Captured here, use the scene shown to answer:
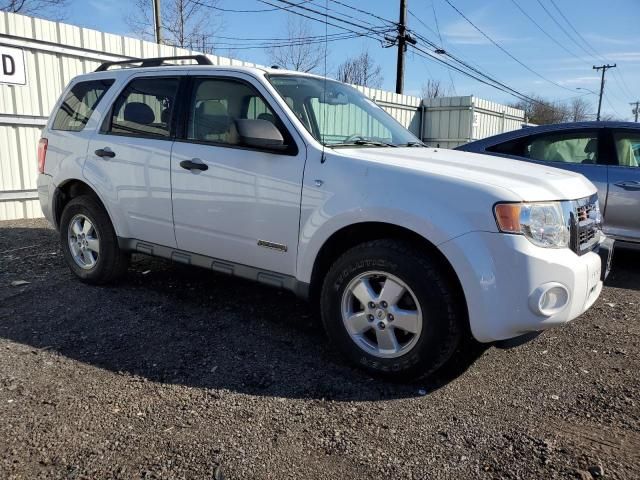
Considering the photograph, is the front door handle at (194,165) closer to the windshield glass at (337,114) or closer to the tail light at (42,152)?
the windshield glass at (337,114)

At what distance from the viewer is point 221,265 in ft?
13.0

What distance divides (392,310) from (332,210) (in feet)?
2.34

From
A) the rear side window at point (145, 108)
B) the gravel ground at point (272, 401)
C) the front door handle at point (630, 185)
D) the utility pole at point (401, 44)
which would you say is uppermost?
the utility pole at point (401, 44)

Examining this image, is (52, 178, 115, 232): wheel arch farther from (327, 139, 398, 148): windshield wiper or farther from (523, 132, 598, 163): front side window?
(523, 132, 598, 163): front side window

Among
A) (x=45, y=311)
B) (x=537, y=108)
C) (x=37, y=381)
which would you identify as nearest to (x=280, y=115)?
(x=37, y=381)

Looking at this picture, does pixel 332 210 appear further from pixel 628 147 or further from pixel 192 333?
pixel 628 147

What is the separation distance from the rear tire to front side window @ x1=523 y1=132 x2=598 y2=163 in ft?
15.1

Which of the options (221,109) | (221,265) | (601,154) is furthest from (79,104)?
(601,154)

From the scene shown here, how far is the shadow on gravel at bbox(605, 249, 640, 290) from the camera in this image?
5.47 metres

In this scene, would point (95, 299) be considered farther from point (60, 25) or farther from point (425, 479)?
point (60, 25)

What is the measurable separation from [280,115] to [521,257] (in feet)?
6.04

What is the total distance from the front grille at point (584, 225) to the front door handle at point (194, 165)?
2.48 metres

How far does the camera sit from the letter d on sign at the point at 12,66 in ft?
24.9

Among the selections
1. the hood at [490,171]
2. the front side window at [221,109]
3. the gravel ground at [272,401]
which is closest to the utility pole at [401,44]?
the gravel ground at [272,401]
